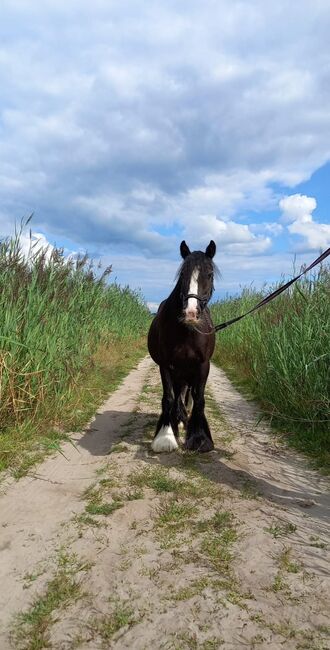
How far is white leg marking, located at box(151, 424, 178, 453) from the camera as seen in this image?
412 cm

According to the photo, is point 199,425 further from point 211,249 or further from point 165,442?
point 211,249

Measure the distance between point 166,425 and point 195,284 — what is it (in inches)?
59.5

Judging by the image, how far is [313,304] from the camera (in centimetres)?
579

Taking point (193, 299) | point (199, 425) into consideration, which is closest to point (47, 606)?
point (193, 299)

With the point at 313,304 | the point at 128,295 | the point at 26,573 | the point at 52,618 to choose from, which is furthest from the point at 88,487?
the point at 128,295

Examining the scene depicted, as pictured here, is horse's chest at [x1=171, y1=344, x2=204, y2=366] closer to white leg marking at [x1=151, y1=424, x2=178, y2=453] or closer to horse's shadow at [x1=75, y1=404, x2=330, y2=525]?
white leg marking at [x1=151, y1=424, x2=178, y2=453]

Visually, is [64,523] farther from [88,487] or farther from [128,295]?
[128,295]

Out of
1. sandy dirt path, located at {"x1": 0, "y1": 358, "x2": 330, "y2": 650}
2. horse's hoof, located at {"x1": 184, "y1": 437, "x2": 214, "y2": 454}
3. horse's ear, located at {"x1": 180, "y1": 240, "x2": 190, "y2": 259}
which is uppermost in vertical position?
horse's ear, located at {"x1": 180, "y1": 240, "x2": 190, "y2": 259}

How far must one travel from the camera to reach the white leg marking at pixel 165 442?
4.12 metres

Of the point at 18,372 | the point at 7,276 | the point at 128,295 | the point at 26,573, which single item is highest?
the point at 128,295

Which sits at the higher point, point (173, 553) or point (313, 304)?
point (313, 304)

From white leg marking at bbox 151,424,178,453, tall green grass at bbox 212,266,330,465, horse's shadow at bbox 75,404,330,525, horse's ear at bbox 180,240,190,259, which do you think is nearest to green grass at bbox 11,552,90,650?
horse's shadow at bbox 75,404,330,525

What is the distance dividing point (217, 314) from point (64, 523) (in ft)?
48.2

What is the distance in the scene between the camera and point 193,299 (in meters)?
3.67
